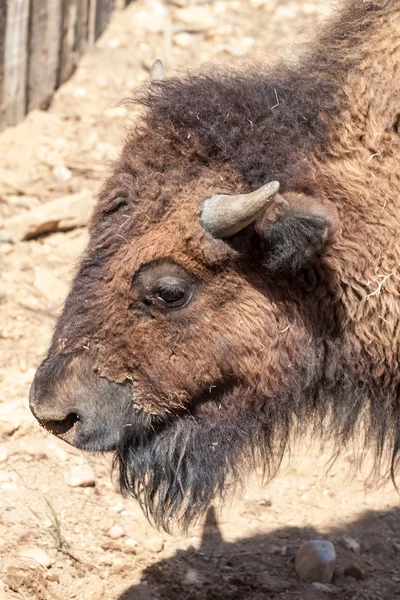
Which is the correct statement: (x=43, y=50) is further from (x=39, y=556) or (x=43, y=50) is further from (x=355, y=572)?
(x=355, y=572)

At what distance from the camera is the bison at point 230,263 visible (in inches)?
147

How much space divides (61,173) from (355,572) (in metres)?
4.63

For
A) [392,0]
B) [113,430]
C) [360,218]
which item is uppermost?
[392,0]

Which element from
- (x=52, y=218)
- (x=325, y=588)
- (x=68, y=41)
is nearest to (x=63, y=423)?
(x=325, y=588)

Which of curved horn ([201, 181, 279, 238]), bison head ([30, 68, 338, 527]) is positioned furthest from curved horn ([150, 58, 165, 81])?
curved horn ([201, 181, 279, 238])

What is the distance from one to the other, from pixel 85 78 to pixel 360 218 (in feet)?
20.8

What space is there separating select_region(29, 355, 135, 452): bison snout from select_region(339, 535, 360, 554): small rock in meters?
1.98

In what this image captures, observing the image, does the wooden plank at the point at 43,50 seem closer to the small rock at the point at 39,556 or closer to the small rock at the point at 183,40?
the small rock at the point at 183,40

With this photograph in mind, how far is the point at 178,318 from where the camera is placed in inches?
150

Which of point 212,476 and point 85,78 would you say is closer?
point 212,476

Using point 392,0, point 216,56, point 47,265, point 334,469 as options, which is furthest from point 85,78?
point 392,0

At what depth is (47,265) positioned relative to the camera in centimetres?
732

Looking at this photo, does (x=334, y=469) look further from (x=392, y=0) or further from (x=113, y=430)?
(x=392, y=0)

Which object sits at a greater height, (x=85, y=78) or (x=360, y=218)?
(x=360, y=218)
